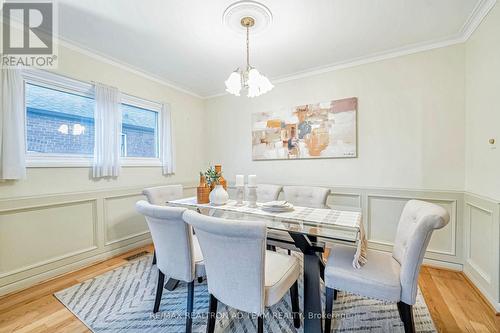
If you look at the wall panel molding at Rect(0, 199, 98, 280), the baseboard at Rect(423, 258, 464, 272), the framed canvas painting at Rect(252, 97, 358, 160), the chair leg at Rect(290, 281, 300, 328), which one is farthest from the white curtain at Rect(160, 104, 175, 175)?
the baseboard at Rect(423, 258, 464, 272)

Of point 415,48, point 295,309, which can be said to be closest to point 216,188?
point 295,309

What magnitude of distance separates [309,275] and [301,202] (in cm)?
101

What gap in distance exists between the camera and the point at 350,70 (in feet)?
9.38

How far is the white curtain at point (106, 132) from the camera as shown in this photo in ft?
8.53

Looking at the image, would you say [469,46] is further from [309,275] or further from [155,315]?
[155,315]

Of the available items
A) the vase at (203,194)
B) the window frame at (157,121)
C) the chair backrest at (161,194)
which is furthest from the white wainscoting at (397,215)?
the window frame at (157,121)

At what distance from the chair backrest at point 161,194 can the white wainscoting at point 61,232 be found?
2.11 ft

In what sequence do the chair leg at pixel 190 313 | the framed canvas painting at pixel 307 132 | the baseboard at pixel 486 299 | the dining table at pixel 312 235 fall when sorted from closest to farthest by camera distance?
1. the dining table at pixel 312 235
2. the chair leg at pixel 190 313
3. the baseboard at pixel 486 299
4. the framed canvas painting at pixel 307 132

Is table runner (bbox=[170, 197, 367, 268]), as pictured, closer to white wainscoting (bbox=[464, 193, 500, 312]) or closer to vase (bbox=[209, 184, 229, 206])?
vase (bbox=[209, 184, 229, 206])

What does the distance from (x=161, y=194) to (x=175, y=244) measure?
124 cm

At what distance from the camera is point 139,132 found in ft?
10.7

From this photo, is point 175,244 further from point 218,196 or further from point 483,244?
point 483,244

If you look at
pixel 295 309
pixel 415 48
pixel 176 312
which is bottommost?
pixel 176 312

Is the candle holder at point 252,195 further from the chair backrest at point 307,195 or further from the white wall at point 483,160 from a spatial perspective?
the white wall at point 483,160
